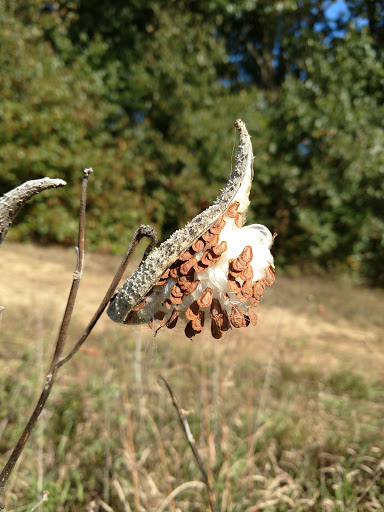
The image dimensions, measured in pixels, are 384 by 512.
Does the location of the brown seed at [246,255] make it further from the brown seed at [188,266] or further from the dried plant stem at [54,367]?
the dried plant stem at [54,367]

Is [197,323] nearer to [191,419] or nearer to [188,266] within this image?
[188,266]

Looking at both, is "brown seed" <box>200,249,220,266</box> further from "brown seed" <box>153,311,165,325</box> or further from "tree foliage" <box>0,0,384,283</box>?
"tree foliage" <box>0,0,384,283</box>

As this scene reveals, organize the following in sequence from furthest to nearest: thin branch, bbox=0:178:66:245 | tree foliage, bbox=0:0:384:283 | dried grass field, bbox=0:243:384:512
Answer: tree foliage, bbox=0:0:384:283 < dried grass field, bbox=0:243:384:512 < thin branch, bbox=0:178:66:245

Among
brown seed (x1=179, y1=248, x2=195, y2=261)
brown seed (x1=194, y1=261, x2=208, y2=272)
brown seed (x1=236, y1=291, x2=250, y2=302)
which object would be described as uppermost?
brown seed (x1=179, y1=248, x2=195, y2=261)

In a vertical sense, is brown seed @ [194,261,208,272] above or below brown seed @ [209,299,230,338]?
above

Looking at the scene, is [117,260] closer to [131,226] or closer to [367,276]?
[131,226]

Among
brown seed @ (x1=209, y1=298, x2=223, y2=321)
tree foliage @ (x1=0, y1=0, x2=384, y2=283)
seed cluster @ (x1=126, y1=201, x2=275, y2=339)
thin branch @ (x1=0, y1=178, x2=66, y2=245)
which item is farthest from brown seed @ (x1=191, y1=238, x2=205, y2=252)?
tree foliage @ (x1=0, y1=0, x2=384, y2=283)

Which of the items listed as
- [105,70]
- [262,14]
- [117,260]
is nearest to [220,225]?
[117,260]

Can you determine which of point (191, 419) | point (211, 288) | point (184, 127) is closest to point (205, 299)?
point (211, 288)
